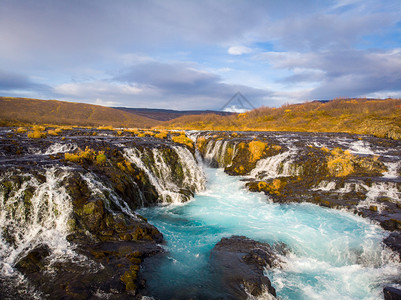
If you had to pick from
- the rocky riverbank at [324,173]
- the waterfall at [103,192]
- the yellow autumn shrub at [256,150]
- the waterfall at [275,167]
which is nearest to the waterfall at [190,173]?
the rocky riverbank at [324,173]

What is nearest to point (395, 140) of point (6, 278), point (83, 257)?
point (83, 257)

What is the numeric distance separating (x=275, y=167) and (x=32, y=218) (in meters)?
19.0

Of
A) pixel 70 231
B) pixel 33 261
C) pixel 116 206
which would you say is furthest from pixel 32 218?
pixel 116 206

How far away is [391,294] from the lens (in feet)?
22.3

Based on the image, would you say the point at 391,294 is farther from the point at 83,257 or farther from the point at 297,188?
the point at 297,188

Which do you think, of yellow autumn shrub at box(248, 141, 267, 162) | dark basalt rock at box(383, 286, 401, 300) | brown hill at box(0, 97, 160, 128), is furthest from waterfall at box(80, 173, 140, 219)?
brown hill at box(0, 97, 160, 128)

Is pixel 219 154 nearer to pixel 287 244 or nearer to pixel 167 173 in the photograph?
pixel 167 173

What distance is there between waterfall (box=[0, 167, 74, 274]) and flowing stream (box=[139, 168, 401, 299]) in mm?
3851

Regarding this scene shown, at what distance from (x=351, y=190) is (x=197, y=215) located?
11.3 metres

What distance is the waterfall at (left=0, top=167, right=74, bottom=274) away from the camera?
8.20 meters

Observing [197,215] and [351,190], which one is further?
[351,190]

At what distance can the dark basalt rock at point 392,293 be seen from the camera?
6.61 m

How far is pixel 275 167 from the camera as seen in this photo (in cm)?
2206

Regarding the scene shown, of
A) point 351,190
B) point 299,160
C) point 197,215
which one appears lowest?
point 197,215
